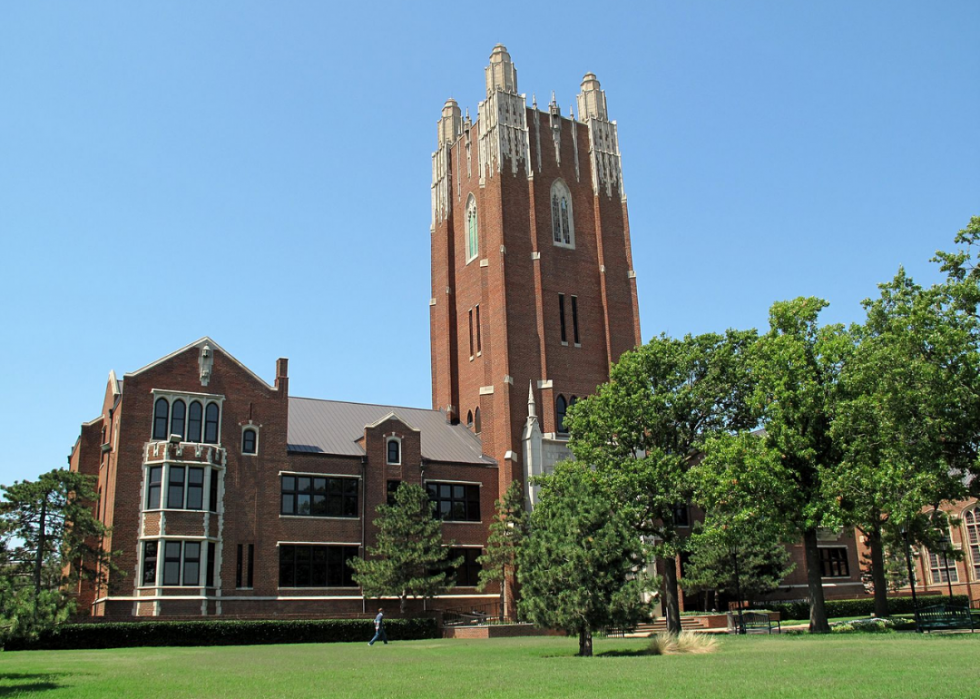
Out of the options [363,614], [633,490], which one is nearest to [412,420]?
[363,614]

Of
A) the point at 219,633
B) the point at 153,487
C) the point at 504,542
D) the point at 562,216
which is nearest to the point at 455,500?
the point at 504,542

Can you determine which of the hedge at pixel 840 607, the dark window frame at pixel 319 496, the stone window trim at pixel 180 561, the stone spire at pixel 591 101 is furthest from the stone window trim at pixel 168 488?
the stone spire at pixel 591 101

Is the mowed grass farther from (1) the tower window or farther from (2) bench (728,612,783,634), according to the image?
(1) the tower window

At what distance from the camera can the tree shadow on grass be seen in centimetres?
1652

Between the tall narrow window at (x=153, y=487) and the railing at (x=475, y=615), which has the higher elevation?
the tall narrow window at (x=153, y=487)

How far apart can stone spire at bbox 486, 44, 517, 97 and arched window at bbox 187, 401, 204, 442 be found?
2744 cm

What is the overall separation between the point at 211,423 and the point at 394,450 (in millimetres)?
9081

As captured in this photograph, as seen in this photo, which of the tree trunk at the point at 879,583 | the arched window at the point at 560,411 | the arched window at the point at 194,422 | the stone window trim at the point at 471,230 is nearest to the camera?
the tree trunk at the point at 879,583

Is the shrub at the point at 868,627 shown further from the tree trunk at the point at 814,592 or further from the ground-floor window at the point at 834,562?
the ground-floor window at the point at 834,562

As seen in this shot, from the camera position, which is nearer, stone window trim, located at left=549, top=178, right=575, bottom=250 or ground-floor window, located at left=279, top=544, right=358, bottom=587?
ground-floor window, located at left=279, top=544, right=358, bottom=587

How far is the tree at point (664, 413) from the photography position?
36.9 m

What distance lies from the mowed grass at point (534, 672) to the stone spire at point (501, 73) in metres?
38.7

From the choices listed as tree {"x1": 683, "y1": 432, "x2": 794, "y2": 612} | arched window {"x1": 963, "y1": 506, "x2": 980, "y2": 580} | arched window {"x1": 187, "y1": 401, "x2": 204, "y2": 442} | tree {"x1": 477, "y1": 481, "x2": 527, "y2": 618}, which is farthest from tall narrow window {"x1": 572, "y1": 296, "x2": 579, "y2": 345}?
arched window {"x1": 963, "y1": 506, "x2": 980, "y2": 580}

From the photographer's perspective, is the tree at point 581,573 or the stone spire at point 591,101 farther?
the stone spire at point 591,101
